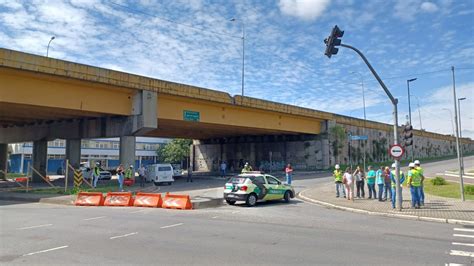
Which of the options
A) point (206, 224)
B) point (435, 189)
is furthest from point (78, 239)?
point (435, 189)

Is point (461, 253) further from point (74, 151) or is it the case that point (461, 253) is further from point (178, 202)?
point (74, 151)

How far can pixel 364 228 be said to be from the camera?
36.8 ft

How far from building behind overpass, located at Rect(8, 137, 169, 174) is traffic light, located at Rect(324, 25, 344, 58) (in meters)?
51.6

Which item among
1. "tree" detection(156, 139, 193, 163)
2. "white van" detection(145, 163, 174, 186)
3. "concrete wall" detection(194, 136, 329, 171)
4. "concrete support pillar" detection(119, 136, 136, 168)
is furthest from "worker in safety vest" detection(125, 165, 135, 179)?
"tree" detection(156, 139, 193, 163)

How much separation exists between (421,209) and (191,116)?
19.8 metres

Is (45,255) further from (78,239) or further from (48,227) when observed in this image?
(48,227)

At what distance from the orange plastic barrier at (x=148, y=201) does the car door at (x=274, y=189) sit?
495 cm

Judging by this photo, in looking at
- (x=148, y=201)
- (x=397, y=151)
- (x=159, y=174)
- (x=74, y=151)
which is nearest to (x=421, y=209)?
(x=397, y=151)

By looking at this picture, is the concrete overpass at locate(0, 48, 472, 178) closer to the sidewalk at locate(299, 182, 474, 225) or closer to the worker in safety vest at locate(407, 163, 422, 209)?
the sidewalk at locate(299, 182, 474, 225)

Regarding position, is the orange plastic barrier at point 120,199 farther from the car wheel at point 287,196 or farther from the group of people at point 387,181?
the group of people at point 387,181

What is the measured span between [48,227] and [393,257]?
9.40 metres

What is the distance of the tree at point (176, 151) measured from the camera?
79438 millimetres

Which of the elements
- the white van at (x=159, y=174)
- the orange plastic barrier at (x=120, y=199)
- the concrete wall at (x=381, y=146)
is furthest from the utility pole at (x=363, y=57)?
the concrete wall at (x=381, y=146)

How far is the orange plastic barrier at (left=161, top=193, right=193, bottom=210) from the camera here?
54.4ft
